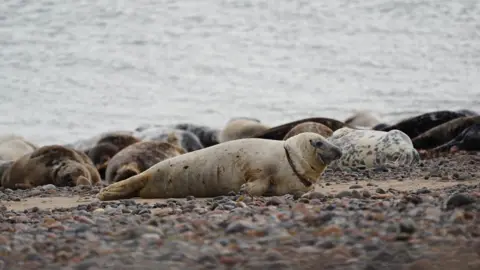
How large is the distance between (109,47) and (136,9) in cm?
464

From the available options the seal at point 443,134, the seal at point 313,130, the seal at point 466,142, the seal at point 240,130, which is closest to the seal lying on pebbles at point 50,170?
the seal at point 313,130

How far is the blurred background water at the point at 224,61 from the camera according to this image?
19.2 m

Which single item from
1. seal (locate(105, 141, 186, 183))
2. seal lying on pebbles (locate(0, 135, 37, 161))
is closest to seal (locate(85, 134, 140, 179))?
seal lying on pebbles (locate(0, 135, 37, 161))

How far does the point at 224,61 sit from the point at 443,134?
1434cm

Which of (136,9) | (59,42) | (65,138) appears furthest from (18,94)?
(136,9)

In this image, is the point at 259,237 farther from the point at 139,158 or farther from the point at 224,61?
the point at 224,61

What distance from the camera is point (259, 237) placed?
148 inches

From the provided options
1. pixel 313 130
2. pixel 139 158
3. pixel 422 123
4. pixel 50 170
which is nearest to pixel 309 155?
pixel 139 158

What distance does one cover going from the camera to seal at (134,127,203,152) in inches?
483

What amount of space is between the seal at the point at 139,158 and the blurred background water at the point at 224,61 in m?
6.94

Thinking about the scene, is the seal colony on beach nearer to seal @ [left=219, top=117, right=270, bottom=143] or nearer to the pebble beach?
seal @ [left=219, top=117, right=270, bottom=143]

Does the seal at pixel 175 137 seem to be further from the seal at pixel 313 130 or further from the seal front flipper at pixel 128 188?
the seal front flipper at pixel 128 188

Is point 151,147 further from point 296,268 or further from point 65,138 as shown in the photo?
point 65,138

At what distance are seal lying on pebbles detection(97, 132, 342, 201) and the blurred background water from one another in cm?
999
